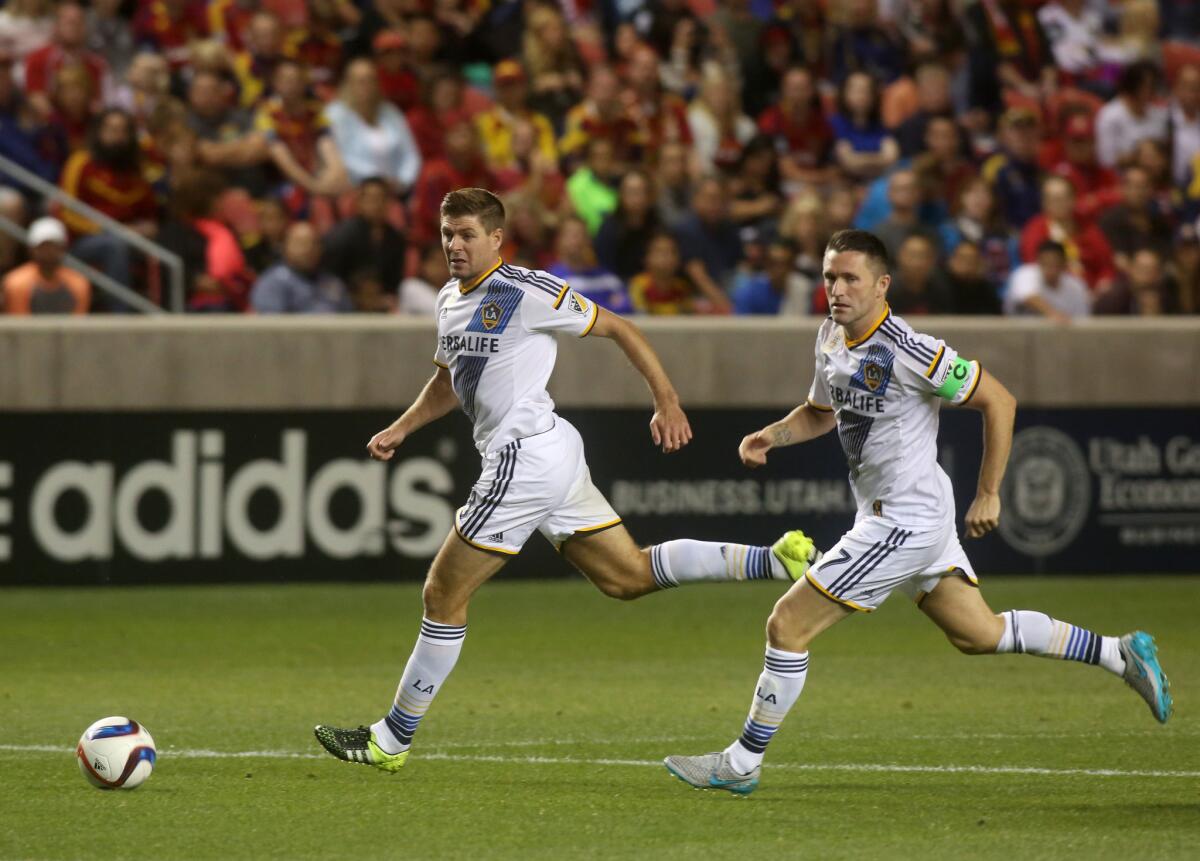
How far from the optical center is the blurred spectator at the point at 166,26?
629 inches

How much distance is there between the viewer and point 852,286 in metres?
6.62

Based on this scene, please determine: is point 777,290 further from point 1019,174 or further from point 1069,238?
point 1019,174

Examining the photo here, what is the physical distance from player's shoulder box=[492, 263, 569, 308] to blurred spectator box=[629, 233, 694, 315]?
712 centimetres

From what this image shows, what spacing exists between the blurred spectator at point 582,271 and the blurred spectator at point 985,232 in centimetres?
303

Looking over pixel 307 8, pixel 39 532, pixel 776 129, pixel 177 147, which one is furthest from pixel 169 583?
pixel 776 129

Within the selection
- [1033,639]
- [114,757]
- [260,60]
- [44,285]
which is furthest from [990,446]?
[260,60]

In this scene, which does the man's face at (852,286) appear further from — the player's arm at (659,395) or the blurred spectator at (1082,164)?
the blurred spectator at (1082,164)

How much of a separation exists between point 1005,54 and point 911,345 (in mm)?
12716

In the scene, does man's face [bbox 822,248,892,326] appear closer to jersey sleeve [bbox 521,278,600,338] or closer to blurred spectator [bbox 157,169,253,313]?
jersey sleeve [bbox 521,278,600,338]

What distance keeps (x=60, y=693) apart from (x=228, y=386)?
13.4 feet

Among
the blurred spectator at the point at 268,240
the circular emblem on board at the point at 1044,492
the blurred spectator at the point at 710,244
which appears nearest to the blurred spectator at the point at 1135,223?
the circular emblem on board at the point at 1044,492

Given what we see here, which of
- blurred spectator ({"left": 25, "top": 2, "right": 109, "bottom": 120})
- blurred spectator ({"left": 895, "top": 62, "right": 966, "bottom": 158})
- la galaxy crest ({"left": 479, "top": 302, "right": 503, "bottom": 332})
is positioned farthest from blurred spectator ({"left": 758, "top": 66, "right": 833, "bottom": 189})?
la galaxy crest ({"left": 479, "top": 302, "right": 503, "bottom": 332})

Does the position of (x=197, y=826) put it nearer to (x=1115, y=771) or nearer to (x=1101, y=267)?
(x=1115, y=771)

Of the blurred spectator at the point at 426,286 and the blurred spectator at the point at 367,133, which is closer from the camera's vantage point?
the blurred spectator at the point at 426,286
